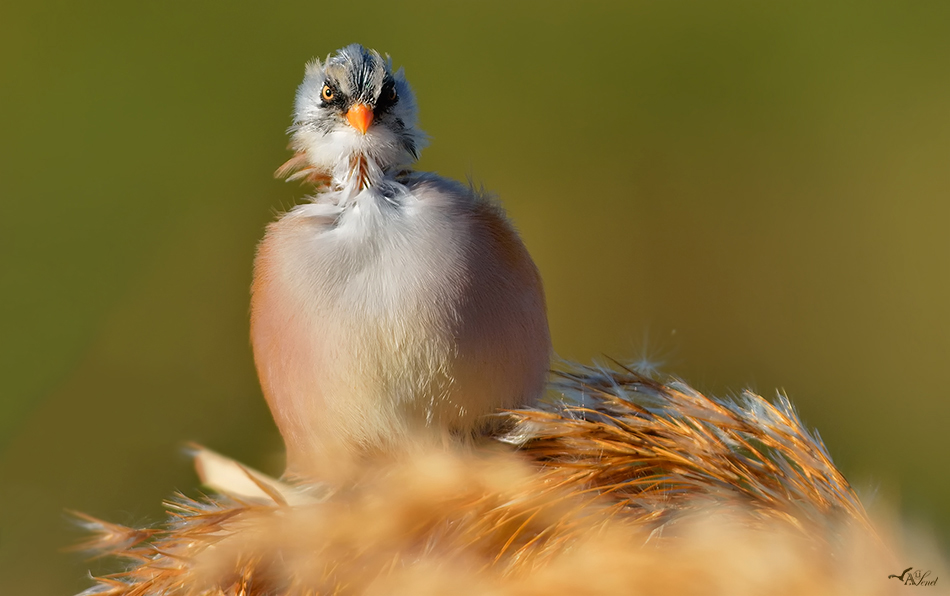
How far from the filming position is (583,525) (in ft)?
1.49

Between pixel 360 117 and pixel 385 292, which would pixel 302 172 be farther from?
pixel 385 292

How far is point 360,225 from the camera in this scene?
0.62 m

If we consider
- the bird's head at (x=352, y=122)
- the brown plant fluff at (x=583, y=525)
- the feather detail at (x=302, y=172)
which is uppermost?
the bird's head at (x=352, y=122)

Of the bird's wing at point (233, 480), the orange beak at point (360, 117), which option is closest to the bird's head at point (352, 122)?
the orange beak at point (360, 117)

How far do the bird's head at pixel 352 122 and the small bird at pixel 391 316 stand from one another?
12mm

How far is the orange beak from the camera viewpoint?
0.71 meters

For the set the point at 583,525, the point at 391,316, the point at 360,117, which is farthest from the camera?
the point at 360,117

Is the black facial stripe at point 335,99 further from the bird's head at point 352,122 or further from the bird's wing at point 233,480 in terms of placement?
the bird's wing at point 233,480

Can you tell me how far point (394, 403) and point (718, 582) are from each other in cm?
26

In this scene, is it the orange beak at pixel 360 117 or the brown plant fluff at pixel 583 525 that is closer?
the brown plant fluff at pixel 583 525

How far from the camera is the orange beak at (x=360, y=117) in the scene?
71cm

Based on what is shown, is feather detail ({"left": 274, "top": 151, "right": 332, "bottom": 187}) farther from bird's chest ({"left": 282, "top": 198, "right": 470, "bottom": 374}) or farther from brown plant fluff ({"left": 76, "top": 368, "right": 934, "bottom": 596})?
brown plant fluff ({"left": 76, "top": 368, "right": 934, "bottom": 596})

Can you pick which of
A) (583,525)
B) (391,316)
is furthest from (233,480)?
(583,525)

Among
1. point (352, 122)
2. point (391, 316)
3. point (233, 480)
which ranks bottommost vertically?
point (233, 480)
